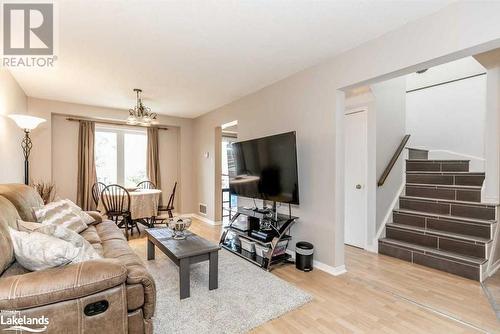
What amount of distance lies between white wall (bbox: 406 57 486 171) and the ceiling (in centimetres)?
321

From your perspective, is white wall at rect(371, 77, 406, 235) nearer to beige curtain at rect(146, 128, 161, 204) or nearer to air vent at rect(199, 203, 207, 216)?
air vent at rect(199, 203, 207, 216)

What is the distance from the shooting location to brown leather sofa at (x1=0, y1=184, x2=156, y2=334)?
3.98ft

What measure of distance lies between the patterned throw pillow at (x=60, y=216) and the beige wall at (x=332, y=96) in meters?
2.63

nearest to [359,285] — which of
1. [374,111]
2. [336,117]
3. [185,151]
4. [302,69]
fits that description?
[336,117]

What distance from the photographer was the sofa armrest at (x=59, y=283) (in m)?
1.19

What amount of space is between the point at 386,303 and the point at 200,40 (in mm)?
3073

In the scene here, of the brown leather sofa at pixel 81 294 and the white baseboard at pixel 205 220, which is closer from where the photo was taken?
the brown leather sofa at pixel 81 294

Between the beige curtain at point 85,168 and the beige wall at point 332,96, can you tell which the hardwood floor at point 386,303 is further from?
the beige curtain at point 85,168

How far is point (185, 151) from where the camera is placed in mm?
6004

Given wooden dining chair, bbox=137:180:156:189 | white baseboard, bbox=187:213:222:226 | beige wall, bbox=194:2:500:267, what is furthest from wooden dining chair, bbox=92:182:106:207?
beige wall, bbox=194:2:500:267

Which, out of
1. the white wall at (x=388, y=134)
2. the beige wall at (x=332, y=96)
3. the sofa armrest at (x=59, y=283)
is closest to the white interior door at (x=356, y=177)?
the white wall at (x=388, y=134)

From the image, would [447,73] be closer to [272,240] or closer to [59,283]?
[272,240]

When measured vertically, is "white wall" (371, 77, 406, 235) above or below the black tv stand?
above

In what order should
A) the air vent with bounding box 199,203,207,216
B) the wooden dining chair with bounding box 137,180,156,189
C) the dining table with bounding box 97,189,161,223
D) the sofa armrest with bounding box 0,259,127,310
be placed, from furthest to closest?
the air vent with bounding box 199,203,207,216 < the wooden dining chair with bounding box 137,180,156,189 < the dining table with bounding box 97,189,161,223 < the sofa armrest with bounding box 0,259,127,310
